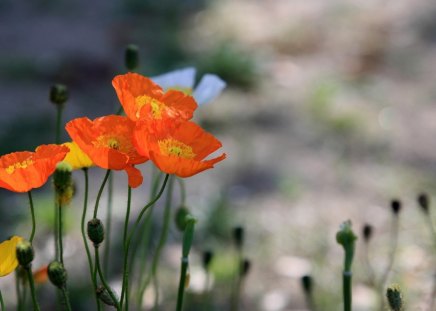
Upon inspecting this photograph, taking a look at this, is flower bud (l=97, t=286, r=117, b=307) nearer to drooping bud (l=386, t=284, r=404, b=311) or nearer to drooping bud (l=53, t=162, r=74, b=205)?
drooping bud (l=53, t=162, r=74, b=205)

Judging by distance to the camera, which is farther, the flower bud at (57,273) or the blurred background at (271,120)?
the blurred background at (271,120)

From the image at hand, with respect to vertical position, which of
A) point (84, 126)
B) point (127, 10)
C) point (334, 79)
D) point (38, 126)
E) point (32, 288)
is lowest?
point (32, 288)

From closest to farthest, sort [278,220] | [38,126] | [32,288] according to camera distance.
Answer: [32,288], [278,220], [38,126]

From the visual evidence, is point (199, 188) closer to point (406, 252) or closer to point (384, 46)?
point (406, 252)

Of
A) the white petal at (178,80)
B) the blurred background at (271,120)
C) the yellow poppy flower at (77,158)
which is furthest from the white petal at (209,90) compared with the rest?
the blurred background at (271,120)

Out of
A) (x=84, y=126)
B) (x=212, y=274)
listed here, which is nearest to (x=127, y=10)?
(x=212, y=274)

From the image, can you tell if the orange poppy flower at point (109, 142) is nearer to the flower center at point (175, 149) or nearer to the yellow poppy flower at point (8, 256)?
the flower center at point (175, 149)
